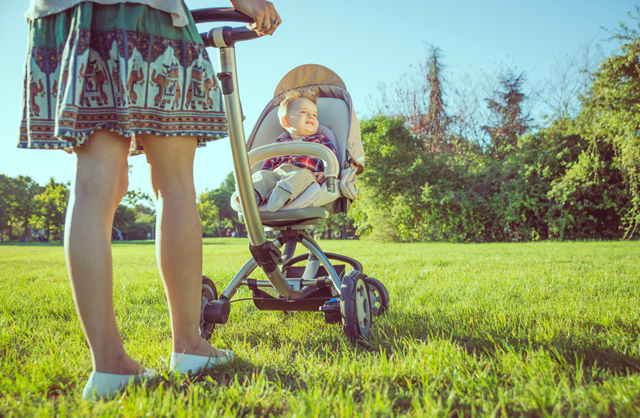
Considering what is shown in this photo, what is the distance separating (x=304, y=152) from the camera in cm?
201

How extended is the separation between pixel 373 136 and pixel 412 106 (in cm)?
732

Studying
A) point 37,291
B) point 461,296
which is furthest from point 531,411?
point 37,291

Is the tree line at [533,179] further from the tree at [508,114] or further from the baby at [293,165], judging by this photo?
the baby at [293,165]

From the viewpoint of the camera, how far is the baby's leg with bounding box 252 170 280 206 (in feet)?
7.34

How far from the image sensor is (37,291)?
322 cm

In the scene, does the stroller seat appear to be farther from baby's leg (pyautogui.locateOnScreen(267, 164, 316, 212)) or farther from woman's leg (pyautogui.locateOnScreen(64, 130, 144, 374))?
woman's leg (pyautogui.locateOnScreen(64, 130, 144, 374))

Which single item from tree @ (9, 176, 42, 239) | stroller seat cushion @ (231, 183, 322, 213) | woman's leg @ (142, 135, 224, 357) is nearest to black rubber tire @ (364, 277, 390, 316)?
stroller seat cushion @ (231, 183, 322, 213)

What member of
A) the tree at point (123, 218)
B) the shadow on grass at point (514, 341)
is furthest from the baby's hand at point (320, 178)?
the tree at point (123, 218)

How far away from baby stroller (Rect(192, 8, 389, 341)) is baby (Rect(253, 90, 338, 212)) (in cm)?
6

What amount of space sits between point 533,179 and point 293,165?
11.8m

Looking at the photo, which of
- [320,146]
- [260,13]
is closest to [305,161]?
[320,146]

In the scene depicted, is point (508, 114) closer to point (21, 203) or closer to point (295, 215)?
point (295, 215)

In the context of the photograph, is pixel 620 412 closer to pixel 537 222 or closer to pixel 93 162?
pixel 93 162

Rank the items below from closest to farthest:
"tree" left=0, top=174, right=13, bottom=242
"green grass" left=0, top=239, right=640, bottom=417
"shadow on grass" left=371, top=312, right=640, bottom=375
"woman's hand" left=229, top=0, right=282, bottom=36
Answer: "green grass" left=0, top=239, right=640, bottom=417
"shadow on grass" left=371, top=312, right=640, bottom=375
"woman's hand" left=229, top=0, right=282, bottom=36
"tree" left=0, top=174, right=13, bottom=242
